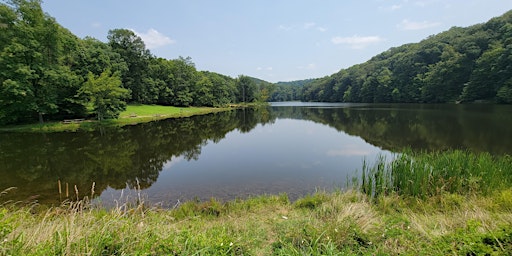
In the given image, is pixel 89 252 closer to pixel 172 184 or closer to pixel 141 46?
pixel 172 184

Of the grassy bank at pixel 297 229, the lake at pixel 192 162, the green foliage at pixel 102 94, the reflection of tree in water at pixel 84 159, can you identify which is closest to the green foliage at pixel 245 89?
the green foliage at pixel 102 94

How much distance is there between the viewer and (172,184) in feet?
32.9

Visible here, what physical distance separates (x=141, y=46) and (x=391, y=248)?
59.5 meters

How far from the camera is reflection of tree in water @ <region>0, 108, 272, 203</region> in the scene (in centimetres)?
984

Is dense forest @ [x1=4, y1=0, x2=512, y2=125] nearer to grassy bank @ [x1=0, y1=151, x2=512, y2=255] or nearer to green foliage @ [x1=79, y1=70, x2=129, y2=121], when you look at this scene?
green foliage @ [x1=79, y1=70, x2=129, y2=121]

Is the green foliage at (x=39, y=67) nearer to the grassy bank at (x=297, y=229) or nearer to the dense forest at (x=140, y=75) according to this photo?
the dense forest at (x=140, y=75)

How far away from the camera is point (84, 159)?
13.6 meters

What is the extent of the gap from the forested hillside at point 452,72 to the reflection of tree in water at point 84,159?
58128mm

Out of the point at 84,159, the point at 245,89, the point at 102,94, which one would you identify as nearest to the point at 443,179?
the point at 84,159

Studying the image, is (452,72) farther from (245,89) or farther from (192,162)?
(192,162)

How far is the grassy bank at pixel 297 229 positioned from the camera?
10.8 ft

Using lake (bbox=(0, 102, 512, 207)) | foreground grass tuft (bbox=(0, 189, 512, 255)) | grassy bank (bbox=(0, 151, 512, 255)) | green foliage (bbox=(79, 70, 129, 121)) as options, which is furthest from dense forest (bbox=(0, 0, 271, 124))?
foreground grass tuft (bbox=(0, 189, 512, 255))

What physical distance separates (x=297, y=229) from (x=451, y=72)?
78501 millimetres

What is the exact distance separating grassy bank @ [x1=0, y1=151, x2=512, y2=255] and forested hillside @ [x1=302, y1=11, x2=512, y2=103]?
5486 cm
